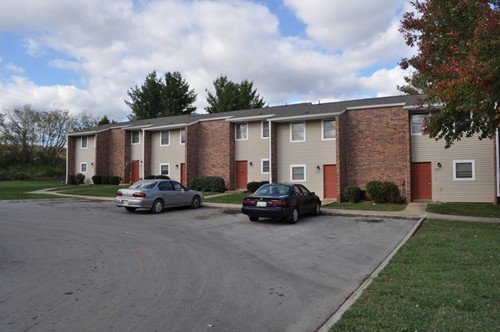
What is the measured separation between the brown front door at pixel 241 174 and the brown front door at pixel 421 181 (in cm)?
1105

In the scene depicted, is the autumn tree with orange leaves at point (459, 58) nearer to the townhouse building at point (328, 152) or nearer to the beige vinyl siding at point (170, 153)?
the townhouse building at point (328, 152)

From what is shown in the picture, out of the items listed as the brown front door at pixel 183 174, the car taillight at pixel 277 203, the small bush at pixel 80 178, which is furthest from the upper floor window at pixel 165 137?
the car taillight at pixel 277 203

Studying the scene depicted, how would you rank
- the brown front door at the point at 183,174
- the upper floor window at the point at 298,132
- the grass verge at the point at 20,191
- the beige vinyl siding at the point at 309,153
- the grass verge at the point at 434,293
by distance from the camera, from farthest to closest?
the brown front door at the point at 183,174 < the upper floor window at the point at 298,132 < the beige vinyl siding at the point at 309,153 < the grass verge at the point at 20,191 < the grass verge at the point at 434,293

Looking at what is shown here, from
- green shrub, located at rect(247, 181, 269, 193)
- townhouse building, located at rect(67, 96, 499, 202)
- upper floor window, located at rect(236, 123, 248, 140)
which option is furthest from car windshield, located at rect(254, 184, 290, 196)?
upper floor window, located at rect(236, 123, 248, 140)

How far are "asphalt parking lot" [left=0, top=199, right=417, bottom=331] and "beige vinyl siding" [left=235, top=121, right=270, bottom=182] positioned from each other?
13815mm

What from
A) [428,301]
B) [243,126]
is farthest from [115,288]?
[243,126]

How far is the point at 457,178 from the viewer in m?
20.8

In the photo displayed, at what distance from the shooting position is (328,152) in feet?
78.2

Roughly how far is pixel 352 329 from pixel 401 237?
303 inches

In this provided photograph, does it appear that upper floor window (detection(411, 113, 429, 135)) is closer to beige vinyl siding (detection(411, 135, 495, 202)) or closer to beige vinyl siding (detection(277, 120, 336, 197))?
beige vinyl siding (detection(411, 135, 495, 202))

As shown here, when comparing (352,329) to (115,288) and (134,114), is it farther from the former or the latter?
(134,114)

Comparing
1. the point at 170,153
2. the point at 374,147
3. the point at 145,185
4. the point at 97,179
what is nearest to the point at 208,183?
the point at 170,153

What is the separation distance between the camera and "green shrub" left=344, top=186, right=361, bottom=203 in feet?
69.6

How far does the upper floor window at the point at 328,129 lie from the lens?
77.9ft
